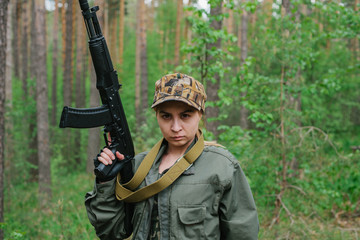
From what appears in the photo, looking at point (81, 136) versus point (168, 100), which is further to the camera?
point (81, 136)

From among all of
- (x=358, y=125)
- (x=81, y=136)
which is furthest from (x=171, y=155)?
(x=358, y=125)

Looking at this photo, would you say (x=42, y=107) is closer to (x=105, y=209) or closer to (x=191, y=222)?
(x=105, y=209)

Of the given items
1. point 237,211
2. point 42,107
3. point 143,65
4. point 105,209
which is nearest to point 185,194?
point 237,211

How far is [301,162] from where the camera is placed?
18.0 ft

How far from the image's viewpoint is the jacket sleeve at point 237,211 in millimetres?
1926

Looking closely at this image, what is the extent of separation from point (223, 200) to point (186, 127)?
0.45m

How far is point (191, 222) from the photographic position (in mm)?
1865

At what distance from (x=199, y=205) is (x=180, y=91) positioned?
63 centimetres

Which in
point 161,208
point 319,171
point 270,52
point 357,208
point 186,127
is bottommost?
point 357,208

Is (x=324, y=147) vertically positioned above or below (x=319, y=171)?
above

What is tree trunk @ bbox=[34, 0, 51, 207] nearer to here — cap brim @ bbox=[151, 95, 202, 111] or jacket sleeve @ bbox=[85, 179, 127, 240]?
jacket sleeve @ bbox=[85, 179, 127, 240]

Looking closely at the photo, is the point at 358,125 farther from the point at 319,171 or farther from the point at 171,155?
the point at 171,155

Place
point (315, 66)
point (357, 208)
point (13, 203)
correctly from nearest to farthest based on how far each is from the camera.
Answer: point (357, 208)
point (13, 203)
point (315, 66)

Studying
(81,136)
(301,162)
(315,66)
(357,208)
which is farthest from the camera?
(81,136)
